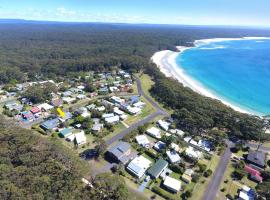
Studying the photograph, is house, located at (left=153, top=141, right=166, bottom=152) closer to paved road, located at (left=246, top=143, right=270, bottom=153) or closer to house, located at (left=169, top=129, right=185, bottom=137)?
house, located at (left=169, top=129, right=185, bottom=137)

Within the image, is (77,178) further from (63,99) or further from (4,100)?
(4,100)

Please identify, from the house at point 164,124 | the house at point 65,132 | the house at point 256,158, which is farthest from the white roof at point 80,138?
the house at point 256,158

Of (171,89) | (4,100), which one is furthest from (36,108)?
(171,89)

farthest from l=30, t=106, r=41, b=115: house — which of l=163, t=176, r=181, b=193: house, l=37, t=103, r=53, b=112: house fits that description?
l=163, t=176, r=181, b=193: house

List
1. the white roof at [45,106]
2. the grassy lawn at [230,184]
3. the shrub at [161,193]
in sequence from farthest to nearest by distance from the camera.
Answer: the white roof at [45,106] < the grassy lawn at [230,184] < the shrub at [161,193]

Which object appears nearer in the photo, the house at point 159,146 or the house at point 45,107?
the house at point 159,146

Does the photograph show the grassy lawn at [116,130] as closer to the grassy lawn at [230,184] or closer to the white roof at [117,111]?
the white roof at [117,111]

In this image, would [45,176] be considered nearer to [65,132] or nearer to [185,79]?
[65,132]
